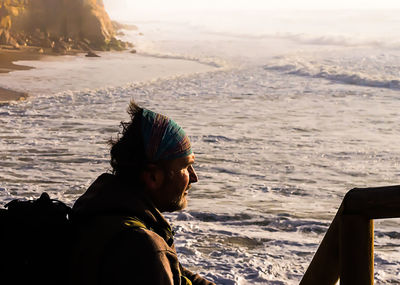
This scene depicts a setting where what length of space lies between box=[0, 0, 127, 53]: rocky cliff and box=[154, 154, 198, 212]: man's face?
1272 inches

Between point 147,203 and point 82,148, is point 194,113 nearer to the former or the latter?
point 82,148

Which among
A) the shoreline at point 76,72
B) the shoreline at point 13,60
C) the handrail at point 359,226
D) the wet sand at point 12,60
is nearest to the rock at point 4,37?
the shoreline at point 13,60

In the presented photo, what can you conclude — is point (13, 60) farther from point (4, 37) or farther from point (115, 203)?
point (115, 203)

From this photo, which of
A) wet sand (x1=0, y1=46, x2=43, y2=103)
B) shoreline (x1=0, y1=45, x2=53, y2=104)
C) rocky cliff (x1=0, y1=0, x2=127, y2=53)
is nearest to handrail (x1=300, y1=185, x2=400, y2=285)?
shoreline (x1=0, y1=45, x2=53, y2=104)

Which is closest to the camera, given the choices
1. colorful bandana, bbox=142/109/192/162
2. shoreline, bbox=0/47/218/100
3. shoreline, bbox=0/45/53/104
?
colorful bandana, bbox=142/109/192/162

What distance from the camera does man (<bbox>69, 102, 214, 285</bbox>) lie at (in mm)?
1502

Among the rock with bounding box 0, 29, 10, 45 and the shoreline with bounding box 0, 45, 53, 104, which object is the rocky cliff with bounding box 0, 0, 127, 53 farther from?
the shoreline with bounding box 0, 45, 53, 104

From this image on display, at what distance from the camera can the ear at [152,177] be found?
1.78 metres

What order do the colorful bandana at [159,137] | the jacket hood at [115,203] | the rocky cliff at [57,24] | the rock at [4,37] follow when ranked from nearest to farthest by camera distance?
the jacket hood at [115,203]
the colorful bandana at [159,137]
the rock at [4,37]
the rocky cliff at [57,24]

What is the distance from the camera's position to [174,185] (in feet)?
6.05

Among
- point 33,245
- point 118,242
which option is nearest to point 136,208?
point 118,242

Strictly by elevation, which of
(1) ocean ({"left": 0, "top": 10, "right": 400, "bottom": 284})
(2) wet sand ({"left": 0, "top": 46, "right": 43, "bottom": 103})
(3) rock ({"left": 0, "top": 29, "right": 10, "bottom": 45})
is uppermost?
(3) rock ({"left": 0, "top": 29, "right": 10, "bottom": 45})

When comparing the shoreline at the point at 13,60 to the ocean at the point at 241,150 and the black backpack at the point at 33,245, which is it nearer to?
the ocean at the point at 241,150

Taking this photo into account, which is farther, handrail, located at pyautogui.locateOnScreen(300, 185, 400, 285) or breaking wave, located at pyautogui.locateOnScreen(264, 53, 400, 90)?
breaking wave, located at pyautogui.locateOnScreen(264, 53, 400, 90)
